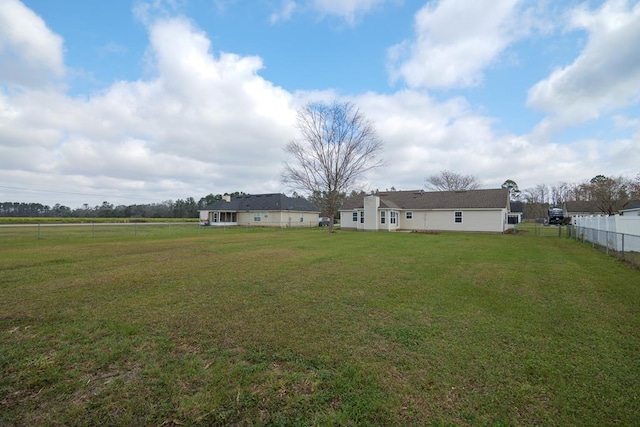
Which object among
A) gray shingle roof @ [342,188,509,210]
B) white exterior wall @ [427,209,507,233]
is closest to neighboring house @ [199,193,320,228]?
gray shingle roof @ [342,188,509,210]

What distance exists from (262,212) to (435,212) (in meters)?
24.5

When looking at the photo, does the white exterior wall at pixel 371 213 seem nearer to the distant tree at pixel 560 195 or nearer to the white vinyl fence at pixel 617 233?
the white vinyl fence at pixel 617 233

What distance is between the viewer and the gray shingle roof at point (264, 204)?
43.8 meters

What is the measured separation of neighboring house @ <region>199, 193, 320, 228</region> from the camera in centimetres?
4312

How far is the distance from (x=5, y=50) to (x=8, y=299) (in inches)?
479

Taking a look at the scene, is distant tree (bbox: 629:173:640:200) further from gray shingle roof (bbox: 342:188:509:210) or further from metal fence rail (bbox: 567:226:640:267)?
metal fence rail (bbox: 567:226:640:267)

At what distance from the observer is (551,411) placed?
2.69 m

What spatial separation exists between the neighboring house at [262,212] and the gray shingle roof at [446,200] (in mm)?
11387

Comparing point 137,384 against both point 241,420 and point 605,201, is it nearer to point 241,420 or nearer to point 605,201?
point 241,420

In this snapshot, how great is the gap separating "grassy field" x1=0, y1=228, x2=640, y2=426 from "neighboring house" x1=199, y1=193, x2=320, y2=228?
1384 inches

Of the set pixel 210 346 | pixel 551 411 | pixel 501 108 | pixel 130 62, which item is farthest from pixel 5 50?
pixel 501 108

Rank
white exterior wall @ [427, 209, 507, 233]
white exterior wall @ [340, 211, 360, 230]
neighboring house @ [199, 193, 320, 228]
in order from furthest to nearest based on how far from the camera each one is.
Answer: neighboring house @ [199, 193, 320, 228] < white exterior wall @ [340, 211, 360, 230] < white exterior wall @ [427, 209, 507, 233]

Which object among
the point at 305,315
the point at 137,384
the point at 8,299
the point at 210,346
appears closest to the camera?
the point at 137,384

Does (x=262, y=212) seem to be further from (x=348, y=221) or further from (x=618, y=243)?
(x=618, y=243)
